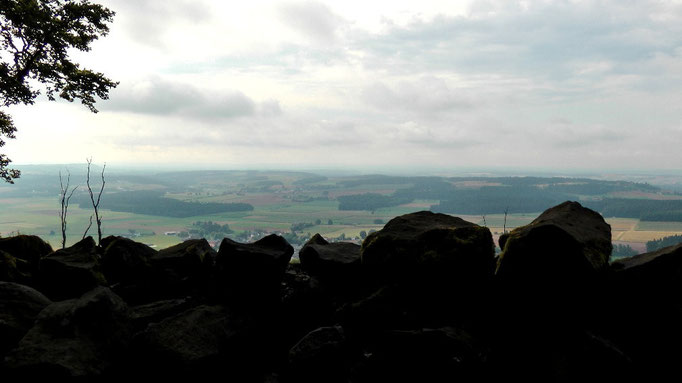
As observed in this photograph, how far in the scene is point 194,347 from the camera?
23.3 feet

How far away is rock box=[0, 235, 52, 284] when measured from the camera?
37.0ft

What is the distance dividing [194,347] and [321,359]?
2421mm

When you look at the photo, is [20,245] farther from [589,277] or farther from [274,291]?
[589,277]

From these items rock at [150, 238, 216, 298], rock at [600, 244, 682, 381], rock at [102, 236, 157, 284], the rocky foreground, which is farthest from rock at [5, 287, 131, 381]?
rock at [600, 244, 682, 381]

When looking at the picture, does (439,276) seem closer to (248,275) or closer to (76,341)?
(248,275)

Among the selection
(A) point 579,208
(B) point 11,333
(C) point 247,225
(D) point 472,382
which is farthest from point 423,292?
(C) point 247,225

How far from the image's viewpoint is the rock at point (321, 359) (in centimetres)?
692

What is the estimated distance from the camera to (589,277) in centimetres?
669

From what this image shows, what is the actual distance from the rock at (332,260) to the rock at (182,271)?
3022mm

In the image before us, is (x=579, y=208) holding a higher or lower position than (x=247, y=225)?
higher

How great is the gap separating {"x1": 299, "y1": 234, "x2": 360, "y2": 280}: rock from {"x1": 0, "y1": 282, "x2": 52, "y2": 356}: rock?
611 centimetres

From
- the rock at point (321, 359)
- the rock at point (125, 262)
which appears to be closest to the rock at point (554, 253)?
the rock at point (321, 359)

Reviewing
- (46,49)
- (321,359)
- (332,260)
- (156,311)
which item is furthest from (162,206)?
(321,359)

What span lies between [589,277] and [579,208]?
2.54 meters
